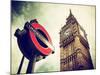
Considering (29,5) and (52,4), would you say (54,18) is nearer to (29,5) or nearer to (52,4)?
(52,4)

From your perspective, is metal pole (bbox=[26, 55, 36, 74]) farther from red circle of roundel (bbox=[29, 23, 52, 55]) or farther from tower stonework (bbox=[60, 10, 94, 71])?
tower stonework (bbox=[60, 10, 94, 71])

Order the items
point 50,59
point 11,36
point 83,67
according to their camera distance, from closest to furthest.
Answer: point 11,36, point 50,59, point 83,67

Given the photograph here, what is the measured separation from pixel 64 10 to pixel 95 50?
0.66 meters

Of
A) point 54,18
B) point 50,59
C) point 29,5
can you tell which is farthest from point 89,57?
point 29,5

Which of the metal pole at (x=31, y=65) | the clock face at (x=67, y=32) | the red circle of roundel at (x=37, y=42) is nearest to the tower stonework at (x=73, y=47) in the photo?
the clock face at (x=67, y=32)

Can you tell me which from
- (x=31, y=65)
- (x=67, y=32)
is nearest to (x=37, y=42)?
(x=31, y=65)

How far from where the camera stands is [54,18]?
7.11 ft

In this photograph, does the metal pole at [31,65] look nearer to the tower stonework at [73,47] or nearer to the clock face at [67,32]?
the tower stonework at [73,47]

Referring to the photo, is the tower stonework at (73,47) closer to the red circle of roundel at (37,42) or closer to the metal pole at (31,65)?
the red circle of roundel at (37,42)

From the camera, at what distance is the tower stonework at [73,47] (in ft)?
7.18

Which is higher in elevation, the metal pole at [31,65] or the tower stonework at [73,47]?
the tower stonework at [73,47]

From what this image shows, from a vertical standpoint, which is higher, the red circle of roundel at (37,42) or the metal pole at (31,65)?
the red circle of roundel at (37,42)

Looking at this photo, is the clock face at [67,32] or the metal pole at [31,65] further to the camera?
the clock face at [67,32]

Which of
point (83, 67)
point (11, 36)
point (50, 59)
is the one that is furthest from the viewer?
point (83, 67)
